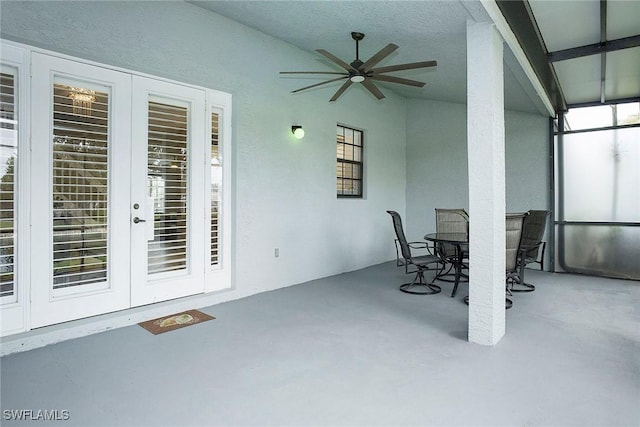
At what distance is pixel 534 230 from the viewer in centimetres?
504

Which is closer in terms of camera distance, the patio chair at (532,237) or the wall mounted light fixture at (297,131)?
the patio chair at (532,237)

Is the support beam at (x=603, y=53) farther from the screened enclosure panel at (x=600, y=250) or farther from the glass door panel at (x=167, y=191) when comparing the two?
the glass door panel at (x=167, y=191)

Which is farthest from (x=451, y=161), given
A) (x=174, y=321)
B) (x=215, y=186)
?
(x=174, y=321)

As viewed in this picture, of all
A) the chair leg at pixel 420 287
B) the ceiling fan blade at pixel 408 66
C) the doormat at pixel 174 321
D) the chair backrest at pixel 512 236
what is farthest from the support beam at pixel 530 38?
the doormat at pixel 174 321

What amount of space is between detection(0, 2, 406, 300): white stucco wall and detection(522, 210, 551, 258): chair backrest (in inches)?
97.6

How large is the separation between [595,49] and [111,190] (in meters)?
5.33

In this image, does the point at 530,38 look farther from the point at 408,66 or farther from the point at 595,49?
the point at 408,66

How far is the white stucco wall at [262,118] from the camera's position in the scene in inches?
125

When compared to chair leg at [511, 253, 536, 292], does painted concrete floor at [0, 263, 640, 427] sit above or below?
below

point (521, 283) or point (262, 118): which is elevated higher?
point (262, 118)

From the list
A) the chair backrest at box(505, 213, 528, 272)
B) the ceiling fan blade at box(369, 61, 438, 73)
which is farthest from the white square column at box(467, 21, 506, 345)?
the chair backrest at box(505, 213, 528, 272)

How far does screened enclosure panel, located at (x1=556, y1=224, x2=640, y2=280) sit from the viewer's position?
552 cm

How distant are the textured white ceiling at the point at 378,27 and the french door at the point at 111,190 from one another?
1.20 meters

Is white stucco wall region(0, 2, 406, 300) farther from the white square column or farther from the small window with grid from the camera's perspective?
the white square column
